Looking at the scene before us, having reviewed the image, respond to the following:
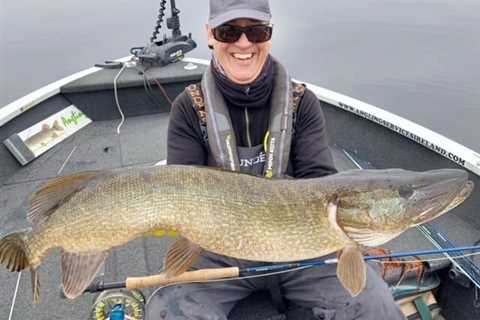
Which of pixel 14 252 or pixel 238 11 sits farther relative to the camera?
pixel 238 11

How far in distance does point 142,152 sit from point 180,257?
220 centimetres

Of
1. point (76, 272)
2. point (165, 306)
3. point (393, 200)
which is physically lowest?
point (165, 306)

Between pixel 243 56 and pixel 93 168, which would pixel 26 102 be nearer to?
pixel 93 168

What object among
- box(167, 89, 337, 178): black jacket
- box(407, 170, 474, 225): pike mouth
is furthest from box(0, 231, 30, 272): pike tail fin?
box(407, 170, 474, 225): pike mouth

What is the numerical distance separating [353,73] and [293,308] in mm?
9580

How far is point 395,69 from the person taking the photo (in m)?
10.7

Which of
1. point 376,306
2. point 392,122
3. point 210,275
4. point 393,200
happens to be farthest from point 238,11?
point 392,122

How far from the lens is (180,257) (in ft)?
5.37

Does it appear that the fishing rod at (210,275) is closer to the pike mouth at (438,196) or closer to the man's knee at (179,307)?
the man's knee at (179,307)

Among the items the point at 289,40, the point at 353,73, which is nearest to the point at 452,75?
the point at 353,73

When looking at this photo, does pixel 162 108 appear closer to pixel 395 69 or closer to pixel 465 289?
pixel 465 289

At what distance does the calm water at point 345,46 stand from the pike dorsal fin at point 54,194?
22.5 ft

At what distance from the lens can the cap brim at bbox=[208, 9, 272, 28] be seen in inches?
71.9

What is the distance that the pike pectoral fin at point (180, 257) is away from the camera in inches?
Answer: 64.0
